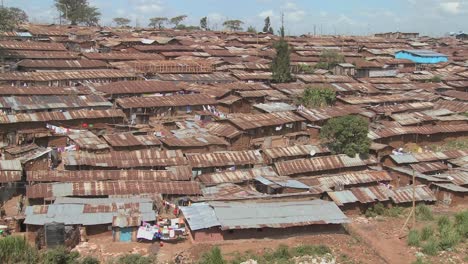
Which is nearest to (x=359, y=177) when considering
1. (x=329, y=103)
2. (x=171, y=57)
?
(x=329, y=103)

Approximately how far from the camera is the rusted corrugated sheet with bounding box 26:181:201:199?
71.5 ft

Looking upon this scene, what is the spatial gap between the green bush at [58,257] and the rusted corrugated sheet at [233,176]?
9.27m

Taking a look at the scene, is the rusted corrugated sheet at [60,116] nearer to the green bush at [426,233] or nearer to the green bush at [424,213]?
the green bush at [424,213]

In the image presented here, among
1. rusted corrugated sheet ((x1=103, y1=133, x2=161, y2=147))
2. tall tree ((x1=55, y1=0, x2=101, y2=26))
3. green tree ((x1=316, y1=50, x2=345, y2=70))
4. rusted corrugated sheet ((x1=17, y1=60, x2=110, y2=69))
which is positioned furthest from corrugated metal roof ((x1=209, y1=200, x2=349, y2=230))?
tall tree ((x1=55, y1=0, x2=101, y2=26))

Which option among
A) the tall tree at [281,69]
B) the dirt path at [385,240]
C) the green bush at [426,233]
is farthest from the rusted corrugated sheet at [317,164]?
the tall tree at [281,69]

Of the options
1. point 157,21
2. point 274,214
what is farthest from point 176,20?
point 274,214

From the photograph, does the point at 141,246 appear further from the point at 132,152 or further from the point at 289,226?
the point at 132,152

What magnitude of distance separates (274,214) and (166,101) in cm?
2027

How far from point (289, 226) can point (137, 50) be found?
47280mm

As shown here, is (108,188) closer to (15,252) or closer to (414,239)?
(15,252)

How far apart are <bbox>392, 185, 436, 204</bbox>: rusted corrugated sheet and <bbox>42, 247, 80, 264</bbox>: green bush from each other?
16.4 m

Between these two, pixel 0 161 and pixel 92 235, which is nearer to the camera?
pixel 92 235

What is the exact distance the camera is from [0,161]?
23688 mm

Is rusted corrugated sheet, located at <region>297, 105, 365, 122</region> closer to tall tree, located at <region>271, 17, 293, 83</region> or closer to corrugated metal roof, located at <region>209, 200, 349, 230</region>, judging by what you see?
tall tree, located at <region>271, 17, 293, 83</region>
